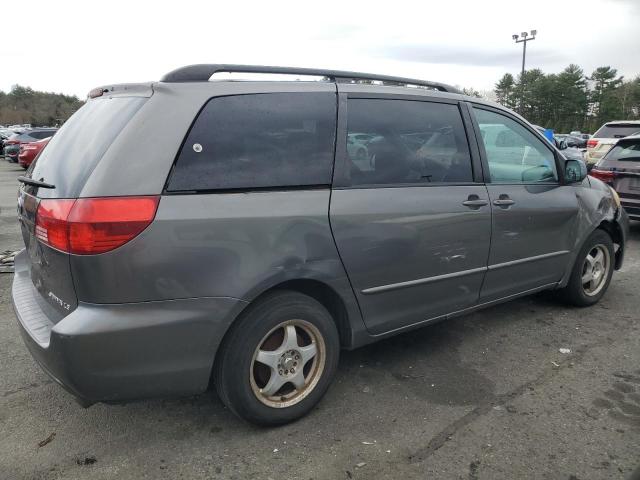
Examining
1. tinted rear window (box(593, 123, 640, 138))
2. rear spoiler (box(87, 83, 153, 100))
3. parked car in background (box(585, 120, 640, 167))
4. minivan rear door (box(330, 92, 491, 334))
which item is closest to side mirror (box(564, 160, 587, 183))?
minivan rear door (box(330, 92, 491, 334))

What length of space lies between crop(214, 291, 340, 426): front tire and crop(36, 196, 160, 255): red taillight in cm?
69

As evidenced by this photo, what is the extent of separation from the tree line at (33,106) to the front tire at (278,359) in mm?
86913

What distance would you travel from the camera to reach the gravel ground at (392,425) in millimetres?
2469

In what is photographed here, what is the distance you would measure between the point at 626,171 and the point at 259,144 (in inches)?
253

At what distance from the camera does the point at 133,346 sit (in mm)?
2277

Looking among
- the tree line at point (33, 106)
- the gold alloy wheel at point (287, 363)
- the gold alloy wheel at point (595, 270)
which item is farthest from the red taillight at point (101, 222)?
the tree line at point (33, 106)

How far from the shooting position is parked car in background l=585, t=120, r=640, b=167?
12.9m

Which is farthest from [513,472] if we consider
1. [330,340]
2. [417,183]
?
[417,183]

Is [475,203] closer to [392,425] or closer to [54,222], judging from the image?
[392,425]

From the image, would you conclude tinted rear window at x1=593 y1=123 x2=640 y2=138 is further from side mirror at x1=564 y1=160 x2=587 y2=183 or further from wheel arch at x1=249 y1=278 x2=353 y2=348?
wheel arch at x1=249 y1=278 x2=353 y2=348

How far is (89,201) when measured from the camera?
221 centimetres

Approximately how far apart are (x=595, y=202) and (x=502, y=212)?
137 cm

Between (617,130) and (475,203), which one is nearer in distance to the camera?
(475,203)

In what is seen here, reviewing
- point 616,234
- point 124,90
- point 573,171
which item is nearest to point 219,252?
point 124,90
